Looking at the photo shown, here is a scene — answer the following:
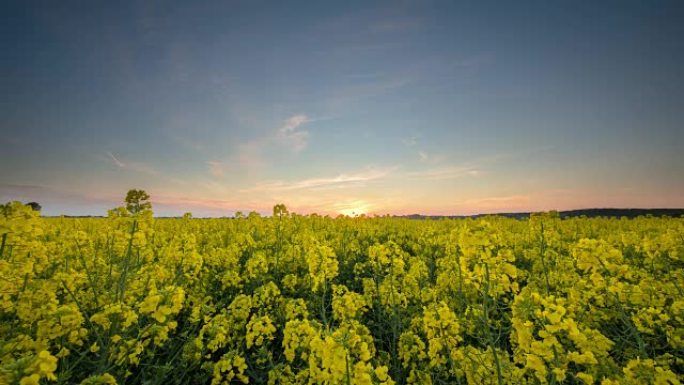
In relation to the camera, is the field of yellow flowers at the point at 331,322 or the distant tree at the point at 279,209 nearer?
the field of yellow flowers at the point at 331,322

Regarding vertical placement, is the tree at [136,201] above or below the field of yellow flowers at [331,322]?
above

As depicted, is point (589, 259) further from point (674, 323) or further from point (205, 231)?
point (205, 231)

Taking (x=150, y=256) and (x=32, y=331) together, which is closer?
(x=32, y=331)

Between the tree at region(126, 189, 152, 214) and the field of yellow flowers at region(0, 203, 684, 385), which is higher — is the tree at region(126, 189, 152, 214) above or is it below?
above

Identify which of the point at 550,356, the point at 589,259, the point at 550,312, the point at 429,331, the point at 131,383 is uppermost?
the point at 589,259

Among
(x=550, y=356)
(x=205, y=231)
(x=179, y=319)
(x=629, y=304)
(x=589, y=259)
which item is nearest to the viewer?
(x=550, y=356)

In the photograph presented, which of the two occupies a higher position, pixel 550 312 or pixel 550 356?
pixel 550 312

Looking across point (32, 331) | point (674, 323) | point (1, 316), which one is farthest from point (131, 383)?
point (674, 323)

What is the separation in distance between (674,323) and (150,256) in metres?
8.74

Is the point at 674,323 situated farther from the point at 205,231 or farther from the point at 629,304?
the point at 205,231

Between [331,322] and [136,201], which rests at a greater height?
[136,201]

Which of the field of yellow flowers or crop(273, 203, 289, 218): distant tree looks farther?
crop(273, 203, 289, 218): distant tree

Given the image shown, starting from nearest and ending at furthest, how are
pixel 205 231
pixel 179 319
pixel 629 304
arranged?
1. pixel 629 304
2. pixel 179 319
3. pixel 205 231

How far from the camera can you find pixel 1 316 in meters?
4.21
